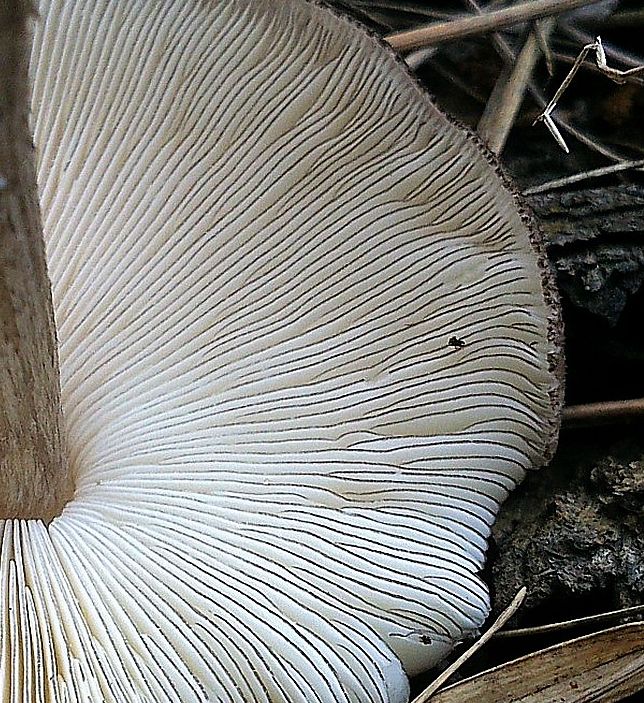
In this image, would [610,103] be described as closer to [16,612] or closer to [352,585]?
[352,585]

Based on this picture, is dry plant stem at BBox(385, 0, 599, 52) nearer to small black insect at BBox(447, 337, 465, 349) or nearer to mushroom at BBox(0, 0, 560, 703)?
Result: mushroom at BBox(0, 0, 560, 703)

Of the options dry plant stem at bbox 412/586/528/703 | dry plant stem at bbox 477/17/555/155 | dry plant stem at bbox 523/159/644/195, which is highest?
dry plant stem at bbox 477/17/555/155

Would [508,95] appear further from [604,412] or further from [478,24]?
[604,412]

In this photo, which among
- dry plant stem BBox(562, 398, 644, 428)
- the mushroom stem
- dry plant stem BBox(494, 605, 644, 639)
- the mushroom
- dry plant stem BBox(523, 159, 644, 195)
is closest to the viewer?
the mushroom stem

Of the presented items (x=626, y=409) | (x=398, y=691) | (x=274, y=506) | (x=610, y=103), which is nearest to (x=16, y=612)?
(x=274, y=506)

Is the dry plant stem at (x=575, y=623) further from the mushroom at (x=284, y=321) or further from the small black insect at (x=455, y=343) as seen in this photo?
the small black insect at (x=455, y=343)

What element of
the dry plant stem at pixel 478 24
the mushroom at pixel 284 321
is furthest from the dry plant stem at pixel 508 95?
the mushroom at pixel 284 321

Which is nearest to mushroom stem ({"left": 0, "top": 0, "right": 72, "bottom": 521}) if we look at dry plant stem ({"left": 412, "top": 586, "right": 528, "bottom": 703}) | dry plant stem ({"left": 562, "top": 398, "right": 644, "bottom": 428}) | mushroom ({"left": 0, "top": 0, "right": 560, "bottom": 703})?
mushroom ({"left": 0, "top": 0, "right": 560, "bottom": 703})
